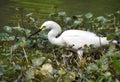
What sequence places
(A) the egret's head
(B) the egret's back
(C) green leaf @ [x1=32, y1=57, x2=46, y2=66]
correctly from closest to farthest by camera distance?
(C) green leaf @ [x1=32, y1=57, x2=46, y2=66] < (B) the egret's back < (A) the egret's head

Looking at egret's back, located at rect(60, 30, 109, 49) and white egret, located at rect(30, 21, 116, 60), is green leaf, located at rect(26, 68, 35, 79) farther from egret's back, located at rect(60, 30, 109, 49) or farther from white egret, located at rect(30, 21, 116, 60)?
egret's back, located at rect(60, 30, 109, 49)

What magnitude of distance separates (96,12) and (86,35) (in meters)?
6.82

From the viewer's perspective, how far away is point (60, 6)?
46.4 feet

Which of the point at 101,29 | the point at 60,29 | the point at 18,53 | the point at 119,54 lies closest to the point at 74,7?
the point at 60,29

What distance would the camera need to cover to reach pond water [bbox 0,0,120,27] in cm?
1224

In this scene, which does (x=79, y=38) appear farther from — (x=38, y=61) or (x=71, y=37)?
(x=38, y=61)

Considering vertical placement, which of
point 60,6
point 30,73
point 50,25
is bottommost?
point 60,6

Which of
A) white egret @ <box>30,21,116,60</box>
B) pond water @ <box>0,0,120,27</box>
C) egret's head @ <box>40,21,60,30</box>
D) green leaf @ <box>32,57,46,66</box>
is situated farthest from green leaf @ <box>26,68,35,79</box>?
pond water @ <box>0,0,120,27</box>

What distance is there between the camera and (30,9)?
12711mm

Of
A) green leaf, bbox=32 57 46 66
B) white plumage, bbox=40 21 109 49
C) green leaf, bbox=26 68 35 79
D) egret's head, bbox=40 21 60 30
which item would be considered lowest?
white plumage, bbox=40 21 109 49

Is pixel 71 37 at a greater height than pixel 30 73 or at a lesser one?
lesser

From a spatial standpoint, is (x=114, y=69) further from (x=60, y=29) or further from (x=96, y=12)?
(x=96, y=12)

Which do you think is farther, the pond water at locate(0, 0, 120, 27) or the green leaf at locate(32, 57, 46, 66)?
the pond water at locate(0, 0, 120, 27)

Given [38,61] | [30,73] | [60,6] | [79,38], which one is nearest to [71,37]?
[79,38]
